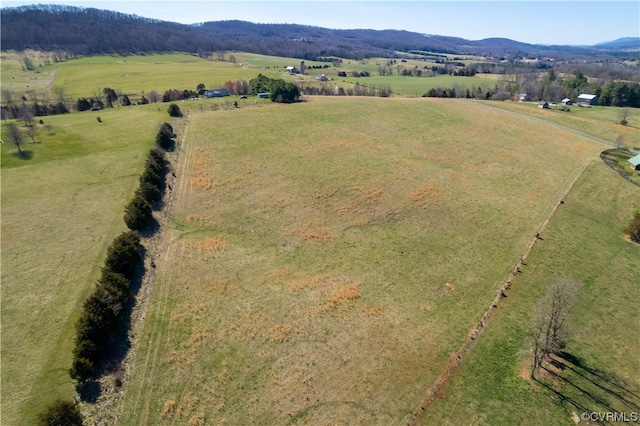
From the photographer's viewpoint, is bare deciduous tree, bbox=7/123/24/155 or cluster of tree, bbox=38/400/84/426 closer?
cluster of tree, bbox=38/400/84/426

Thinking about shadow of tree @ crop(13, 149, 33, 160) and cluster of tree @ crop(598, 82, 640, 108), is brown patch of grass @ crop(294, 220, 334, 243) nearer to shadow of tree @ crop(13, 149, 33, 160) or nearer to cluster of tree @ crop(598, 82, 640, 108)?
shadow of tree @ crop(13, 149, 33, 160)

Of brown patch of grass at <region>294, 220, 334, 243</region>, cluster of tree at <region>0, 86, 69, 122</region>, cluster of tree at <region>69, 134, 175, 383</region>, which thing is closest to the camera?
cluster of tree at <region>69, 134, 175, 383</region>

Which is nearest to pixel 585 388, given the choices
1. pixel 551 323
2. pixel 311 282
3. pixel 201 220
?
pixel 551 323

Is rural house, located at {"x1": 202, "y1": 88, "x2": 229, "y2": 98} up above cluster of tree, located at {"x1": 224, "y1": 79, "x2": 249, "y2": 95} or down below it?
below

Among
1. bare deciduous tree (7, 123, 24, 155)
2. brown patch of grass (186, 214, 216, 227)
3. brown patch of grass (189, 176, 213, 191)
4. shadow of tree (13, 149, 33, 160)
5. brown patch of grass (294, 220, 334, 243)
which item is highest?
bare deciduous tree (7, 123, 24, 155)

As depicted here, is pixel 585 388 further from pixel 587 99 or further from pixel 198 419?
pixel 587 99

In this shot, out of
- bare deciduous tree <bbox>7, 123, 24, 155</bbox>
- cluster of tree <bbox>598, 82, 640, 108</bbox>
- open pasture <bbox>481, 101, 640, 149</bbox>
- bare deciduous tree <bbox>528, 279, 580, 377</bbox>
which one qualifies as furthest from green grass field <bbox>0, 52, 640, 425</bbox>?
cluster of tree <bbox>598, 82, 640, 108</bbox>

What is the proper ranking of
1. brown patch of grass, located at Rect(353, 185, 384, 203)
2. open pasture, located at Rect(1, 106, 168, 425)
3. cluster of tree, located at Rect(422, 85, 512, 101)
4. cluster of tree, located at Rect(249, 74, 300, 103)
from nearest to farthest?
1. open pasture, located at Rect(1, 106, 168, 425)
2. brown patch of grass, located at Rect(353, 185, 384, 203)
3. cluster of tree, located at Rect(249, 74, 300, 103)
4. cluster of tree, located at Rect(422, 85, 512, 101)
